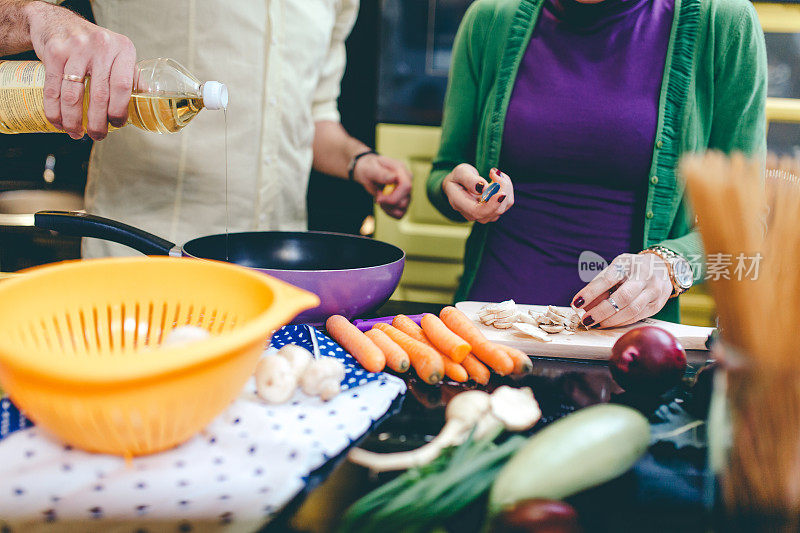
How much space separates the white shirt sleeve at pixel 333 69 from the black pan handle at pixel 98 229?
0.97m

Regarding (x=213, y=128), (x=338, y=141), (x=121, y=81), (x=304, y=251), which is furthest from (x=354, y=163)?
(x=121, y=81)

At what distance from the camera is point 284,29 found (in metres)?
1.39

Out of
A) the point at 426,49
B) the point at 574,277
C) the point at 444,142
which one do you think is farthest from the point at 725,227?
the point at 426,49

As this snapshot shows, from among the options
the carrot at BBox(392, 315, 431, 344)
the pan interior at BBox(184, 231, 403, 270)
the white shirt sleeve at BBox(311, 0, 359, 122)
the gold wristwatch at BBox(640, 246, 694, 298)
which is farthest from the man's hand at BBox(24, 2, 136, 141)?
the gold wristwatch at BBox(640, 246, 694, 298)

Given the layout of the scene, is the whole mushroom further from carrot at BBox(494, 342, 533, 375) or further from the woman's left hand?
the woman's left hand

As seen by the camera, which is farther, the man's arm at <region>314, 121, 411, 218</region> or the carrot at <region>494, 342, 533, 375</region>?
the man's arm at <region>314, 121, 411, 218</region>

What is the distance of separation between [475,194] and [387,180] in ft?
0.80

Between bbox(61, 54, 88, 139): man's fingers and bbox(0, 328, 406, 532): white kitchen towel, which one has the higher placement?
bbox(61, 54, 88, 139): man's fingers

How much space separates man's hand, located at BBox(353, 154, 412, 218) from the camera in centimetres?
A: 129

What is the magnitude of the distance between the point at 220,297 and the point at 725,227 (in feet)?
1.76

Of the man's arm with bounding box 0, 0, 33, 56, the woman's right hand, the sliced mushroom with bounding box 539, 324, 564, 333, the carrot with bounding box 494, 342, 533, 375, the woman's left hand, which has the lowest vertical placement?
the carrot with bounding box 494, 342, 533, 375

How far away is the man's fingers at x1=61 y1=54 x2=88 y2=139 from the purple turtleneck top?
95 cm

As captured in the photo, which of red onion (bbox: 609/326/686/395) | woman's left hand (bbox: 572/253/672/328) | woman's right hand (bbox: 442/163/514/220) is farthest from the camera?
woman's right hand (bbox: 442/163/514/220)

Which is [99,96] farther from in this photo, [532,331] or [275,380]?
[532,331]
